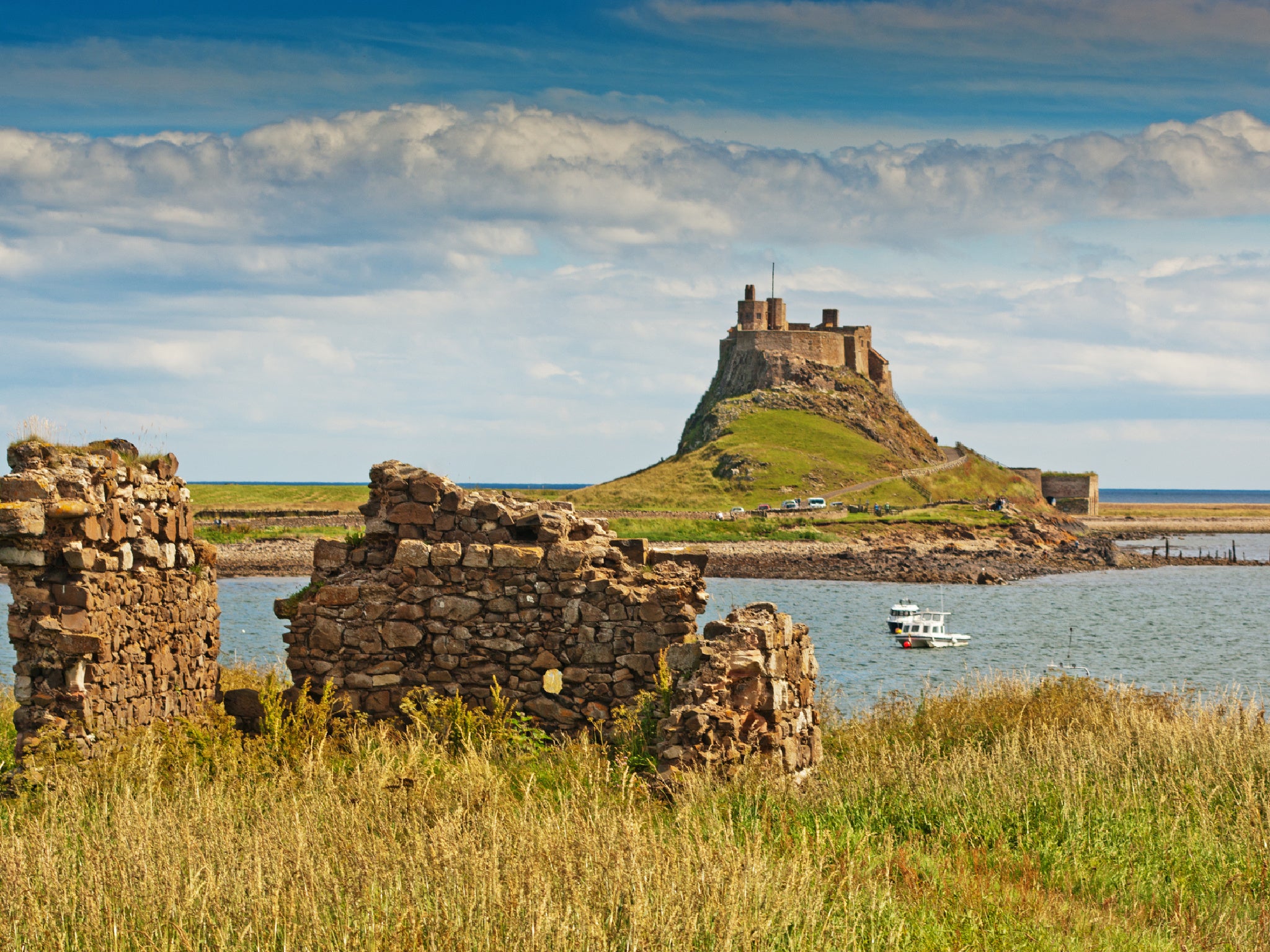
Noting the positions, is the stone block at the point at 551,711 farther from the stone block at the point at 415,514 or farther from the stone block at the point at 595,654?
the stone block at the point at 415,514

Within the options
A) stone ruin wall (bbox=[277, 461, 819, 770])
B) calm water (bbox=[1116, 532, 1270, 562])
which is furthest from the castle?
stone ruin wall (bbox=[277, 461, 819, 770])

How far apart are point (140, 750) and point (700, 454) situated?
96335 mm

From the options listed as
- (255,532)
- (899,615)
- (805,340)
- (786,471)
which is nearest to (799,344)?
(805,340)

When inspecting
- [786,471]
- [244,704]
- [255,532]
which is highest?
[786,471]

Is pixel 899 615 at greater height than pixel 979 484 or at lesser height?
lesser

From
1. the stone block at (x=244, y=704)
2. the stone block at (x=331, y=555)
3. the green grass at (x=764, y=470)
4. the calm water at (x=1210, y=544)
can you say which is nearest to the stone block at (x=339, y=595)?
the stone block at (x=331, y=555)

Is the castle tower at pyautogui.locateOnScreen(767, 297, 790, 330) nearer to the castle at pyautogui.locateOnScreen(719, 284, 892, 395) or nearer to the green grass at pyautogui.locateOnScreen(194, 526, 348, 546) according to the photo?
the castle at pyautogui.locateOnScreen(719, 284, 892, 395)

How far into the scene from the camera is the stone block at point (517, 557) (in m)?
11.6

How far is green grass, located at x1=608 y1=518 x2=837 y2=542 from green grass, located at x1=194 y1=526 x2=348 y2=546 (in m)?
19.6

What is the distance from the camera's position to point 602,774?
948 centimetres

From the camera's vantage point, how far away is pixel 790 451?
104 m

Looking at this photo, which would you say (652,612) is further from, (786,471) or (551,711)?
(786,471)

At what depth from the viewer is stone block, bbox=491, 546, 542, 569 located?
11.6 metres

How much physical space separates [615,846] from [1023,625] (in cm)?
4612
